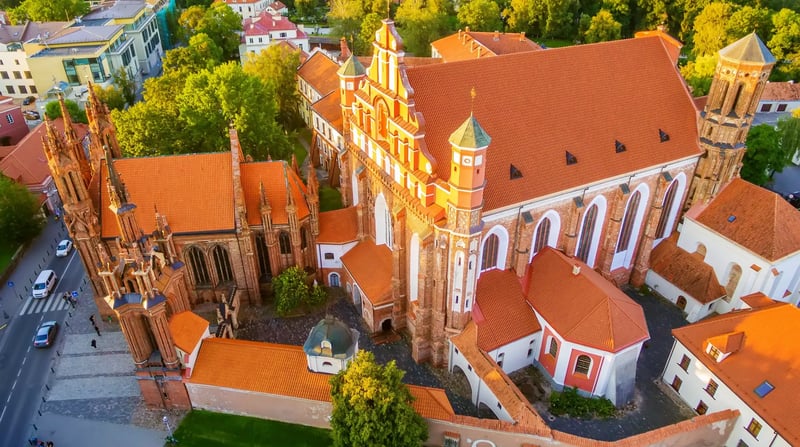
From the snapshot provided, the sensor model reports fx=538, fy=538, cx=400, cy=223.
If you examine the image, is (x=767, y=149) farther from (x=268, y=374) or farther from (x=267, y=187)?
(x=268, y=374)

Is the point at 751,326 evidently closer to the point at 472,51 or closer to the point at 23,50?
A: the point at 472,51

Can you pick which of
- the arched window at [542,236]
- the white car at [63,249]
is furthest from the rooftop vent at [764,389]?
the white car at [63,249]

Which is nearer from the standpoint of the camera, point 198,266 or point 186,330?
point 186,330

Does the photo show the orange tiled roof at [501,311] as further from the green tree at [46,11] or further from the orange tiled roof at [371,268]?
the green tree at [46,11]

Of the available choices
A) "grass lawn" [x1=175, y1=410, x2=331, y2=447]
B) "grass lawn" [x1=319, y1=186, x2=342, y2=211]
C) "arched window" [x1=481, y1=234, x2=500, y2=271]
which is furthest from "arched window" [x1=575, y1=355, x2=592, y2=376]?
"grass lawn" [x1=319, y1=186, x2=342, y2=211]

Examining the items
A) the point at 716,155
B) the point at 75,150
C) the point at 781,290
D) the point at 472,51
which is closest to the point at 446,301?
the point at 716,155

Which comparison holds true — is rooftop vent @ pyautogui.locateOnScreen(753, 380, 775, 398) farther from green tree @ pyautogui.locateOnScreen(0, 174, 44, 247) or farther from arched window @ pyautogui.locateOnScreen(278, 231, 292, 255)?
green tree @ pyautogui.locateOnScreen(0, 174, 44, 247)

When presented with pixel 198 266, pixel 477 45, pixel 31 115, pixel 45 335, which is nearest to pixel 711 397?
pixel 198 266
